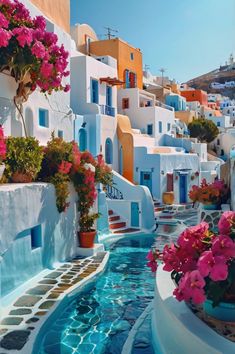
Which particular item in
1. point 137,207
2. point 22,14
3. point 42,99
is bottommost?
point 137,207

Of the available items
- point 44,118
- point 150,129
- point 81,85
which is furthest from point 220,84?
point 44,118

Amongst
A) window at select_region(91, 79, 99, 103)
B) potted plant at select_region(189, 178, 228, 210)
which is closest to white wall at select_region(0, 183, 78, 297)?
potted plant at select_region(189, 178, 228, 210)

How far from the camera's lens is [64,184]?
452 inches

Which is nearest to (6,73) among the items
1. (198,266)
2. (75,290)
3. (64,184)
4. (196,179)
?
(64,184)

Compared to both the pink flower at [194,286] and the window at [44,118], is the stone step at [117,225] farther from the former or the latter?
the pink flower at [194,286]

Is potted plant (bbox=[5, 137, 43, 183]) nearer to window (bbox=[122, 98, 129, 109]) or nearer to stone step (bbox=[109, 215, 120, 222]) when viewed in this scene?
stone step (bbox=[109, 215, 120, 222])

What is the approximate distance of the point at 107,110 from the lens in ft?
85.3

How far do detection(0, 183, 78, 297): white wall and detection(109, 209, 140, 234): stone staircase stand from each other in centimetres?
545

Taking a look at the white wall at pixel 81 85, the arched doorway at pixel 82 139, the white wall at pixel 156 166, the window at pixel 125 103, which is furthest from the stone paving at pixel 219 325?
the window at pixel 125 103

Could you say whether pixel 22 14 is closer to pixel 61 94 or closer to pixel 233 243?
pixel 61 94

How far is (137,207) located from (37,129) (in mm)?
7569

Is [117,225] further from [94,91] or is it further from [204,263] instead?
[204,263]

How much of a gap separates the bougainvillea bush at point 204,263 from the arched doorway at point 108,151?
20748 millimetres

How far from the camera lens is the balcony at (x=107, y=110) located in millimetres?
25203
